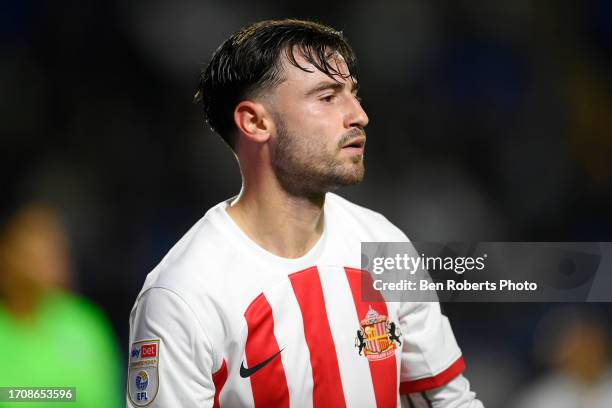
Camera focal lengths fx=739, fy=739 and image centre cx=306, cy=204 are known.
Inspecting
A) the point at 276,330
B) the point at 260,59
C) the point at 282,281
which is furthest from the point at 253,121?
the point at 276,330

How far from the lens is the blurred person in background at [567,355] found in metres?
2.55

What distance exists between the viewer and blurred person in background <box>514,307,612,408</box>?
2.55m

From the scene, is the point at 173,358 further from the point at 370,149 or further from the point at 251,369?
the point at 370,149

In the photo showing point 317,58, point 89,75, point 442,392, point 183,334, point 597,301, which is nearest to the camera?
point 183,334

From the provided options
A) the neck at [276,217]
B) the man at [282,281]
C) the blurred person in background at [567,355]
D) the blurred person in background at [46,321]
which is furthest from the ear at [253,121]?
the blurred person in background at [567,355]

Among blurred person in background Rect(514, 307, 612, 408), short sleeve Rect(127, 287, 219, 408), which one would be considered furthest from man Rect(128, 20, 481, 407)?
blurred person in background Rect(514, 307, 612, 408)

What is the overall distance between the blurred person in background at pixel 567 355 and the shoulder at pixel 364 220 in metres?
1.16

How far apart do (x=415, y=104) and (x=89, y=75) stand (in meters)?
1.25

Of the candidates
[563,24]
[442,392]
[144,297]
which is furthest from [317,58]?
[563,24]

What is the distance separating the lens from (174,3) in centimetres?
281

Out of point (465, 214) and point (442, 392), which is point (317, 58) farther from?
point (465, 214)

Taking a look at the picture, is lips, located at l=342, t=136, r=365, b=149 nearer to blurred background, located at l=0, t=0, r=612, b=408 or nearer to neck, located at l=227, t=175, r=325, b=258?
neck, located at l=227, t=175, r=325, b=258

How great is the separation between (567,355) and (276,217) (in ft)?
5.01

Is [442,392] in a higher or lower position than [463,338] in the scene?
lower
